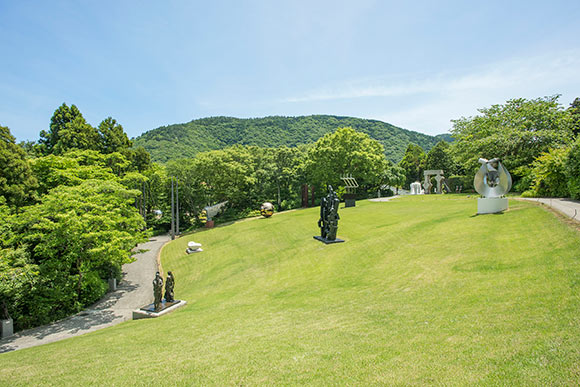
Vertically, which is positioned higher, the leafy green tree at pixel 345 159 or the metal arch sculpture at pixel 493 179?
the leafy green tree at pixel 345 159

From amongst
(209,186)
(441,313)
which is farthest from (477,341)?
(209,186)

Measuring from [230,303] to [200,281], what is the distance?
6081mm

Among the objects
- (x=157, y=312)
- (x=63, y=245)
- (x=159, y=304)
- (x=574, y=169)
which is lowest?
(x=157, y=312)

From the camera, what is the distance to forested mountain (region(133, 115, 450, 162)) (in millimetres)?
88438

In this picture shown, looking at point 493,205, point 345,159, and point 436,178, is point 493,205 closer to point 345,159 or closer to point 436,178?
point 345,159

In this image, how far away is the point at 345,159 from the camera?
→ 4175 centimetres

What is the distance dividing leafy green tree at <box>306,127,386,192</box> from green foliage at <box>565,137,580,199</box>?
2274cm

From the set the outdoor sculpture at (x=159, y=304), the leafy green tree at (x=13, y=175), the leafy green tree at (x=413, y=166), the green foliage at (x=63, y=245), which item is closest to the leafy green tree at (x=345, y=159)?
the green foliage at (x=63, y=245)

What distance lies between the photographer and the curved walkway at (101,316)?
40.8ft

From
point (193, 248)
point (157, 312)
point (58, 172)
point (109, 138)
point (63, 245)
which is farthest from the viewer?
point (109, 138)

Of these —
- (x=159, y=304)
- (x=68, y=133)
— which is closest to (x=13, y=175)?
(x=159, y=304)

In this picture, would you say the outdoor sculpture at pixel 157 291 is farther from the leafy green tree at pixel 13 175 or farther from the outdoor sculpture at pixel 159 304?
the leafy green tree at pixel 13 175

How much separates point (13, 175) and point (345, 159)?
3385cm

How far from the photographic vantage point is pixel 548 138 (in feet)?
97.8
